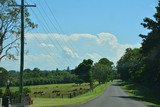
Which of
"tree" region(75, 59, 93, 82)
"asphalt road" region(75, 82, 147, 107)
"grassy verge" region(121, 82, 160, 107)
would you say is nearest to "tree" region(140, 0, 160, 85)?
"grassy verge" region(121, 82, 160, 107)

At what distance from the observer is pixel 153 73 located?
97.3m

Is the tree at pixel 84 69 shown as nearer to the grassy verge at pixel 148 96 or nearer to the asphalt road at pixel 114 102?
the grassy verge at pixel 148 96

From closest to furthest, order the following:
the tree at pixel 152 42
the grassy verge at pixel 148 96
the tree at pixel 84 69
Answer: the grassy verge at pixel 148 96 → the tree at pixel 152 42 → the tree at pixel 84 69

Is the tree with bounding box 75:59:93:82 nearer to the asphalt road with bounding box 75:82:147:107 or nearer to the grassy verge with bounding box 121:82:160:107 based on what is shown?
the grassy verge with bounding box 121:82:160:107

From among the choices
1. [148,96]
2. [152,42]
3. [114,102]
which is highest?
[152,42]

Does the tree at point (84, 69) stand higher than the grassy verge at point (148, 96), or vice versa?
the tree at point (84, 69)

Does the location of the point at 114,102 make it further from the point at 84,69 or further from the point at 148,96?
the point at 84,69

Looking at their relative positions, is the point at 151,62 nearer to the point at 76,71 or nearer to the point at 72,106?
the point at 72,106

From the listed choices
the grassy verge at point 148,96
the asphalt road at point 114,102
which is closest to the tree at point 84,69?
the grassy verge at point 148,96

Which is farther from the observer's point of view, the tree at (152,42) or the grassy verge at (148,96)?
the tree at (152,42)

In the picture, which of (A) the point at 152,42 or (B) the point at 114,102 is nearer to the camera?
(B) the point at 114,102

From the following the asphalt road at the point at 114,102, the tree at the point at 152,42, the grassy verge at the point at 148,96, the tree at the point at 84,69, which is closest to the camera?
the asphalt road at the point at 114,102

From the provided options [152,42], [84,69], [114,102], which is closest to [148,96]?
[152,42]

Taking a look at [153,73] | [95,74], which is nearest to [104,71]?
[95,74]
